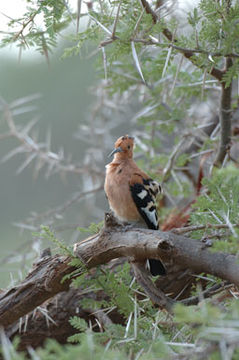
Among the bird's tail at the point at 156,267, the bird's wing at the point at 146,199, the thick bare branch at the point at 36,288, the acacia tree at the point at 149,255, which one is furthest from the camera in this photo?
the bird's wing at the point at 146,199

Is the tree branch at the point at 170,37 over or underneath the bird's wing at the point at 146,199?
over

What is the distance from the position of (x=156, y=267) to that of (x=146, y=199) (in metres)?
0.49

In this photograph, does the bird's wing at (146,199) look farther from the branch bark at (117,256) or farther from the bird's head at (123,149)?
the branch bark at (117,256)

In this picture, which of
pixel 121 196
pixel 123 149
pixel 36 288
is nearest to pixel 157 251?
pixel 36 288

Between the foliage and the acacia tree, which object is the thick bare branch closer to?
the acacia tree

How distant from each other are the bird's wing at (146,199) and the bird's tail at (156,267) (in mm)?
329

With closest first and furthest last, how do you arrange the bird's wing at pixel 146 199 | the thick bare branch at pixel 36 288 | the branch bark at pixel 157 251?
the branch bark at pixel 157 251, the thick bare branch at pixel 36 288, the bird's wing at pixel 146 199

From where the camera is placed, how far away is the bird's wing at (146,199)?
3.18 m

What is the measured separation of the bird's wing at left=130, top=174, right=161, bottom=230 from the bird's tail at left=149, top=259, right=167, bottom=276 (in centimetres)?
33

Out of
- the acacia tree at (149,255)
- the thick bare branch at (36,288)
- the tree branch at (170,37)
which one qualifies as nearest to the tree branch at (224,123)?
the acacia tree at (149,255)

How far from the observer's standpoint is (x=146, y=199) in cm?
320

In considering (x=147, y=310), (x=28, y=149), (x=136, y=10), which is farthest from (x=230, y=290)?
(x=28, y=149)

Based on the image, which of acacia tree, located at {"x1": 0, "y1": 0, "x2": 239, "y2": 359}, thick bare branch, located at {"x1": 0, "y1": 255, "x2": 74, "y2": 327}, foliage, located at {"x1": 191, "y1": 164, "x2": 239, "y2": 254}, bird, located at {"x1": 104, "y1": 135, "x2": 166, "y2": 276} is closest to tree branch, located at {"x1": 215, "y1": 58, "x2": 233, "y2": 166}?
acacia tree, located at {"x1": 0, "y1": 0, "x2": 239, "y2": 359}

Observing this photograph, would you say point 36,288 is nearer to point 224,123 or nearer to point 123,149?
point 123,149
